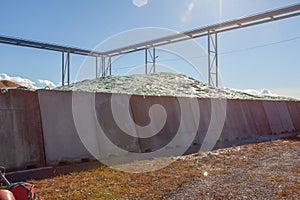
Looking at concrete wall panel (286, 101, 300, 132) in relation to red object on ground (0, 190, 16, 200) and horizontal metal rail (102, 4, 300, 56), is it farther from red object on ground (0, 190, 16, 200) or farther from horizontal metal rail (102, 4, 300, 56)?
red object on ground (0, 190, 16, 200)

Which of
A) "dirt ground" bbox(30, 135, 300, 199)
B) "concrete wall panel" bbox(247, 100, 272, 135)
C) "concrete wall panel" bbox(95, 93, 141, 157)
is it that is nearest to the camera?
"dirt ground" bbox(30, 135, 300, 199)

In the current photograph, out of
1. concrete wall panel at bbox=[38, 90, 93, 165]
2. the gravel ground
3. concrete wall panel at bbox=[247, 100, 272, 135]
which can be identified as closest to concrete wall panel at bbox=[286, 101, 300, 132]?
concrete wall panel at bbox=[247, 100, 272, 135]

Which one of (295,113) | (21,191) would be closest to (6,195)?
(21,191)

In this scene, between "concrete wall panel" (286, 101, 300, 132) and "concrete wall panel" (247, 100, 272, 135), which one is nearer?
"concrete wall panel" (247, 100, 272, 135)

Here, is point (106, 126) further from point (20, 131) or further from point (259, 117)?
point (259, 117)

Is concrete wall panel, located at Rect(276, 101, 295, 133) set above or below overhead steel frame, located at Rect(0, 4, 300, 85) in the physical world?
below

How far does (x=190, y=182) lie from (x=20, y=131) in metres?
4.39

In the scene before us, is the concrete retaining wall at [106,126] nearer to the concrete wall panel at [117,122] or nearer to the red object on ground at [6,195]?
the concrete wall panel at [117,122]

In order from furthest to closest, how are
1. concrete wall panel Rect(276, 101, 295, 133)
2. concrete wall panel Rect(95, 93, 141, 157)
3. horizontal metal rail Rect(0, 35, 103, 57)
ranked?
1. horizontal metal rail Rect(0, 35, 103, 57)
2. concrete wall panel Rect(276, 101, 295, 133)
3. concrete wall panel Rect(95, 93, 141, 157)

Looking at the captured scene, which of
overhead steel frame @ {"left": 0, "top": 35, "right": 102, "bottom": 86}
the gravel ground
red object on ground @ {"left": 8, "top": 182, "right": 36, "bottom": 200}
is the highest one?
overhead steel frame @ {"left": 0, "top": 35, "right": 102, "bottom": 86}

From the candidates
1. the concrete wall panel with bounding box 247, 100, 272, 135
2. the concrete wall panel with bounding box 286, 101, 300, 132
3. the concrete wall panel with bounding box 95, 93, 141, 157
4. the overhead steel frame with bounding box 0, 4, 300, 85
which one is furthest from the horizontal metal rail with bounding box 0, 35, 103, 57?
the concrete wall panel with bounding box 286, 101, 300, 132

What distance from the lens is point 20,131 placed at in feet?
22.1

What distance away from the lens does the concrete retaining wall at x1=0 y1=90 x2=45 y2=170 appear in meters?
6.44

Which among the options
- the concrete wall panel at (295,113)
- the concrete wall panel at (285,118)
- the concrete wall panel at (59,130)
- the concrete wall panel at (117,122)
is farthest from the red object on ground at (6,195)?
the concrete wall panel at (295,113)
